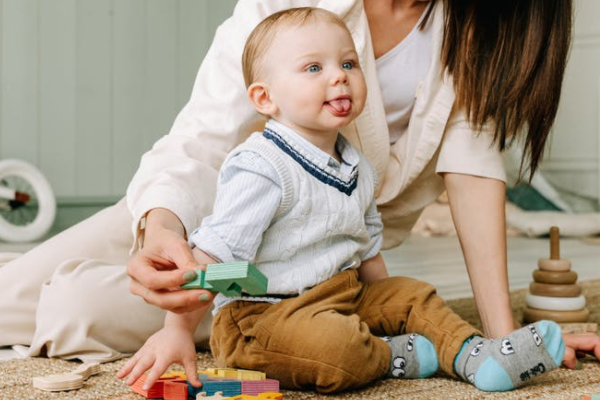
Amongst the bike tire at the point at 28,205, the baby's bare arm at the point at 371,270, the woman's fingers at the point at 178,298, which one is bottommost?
the bike tire at the point at 28,205

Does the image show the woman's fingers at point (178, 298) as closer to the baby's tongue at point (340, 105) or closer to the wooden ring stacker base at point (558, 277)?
the baby's tongue at point (340, 105)

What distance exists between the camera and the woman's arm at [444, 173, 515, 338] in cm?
108

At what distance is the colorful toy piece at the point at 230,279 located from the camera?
2.29ft

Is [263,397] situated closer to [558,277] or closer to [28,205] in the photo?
[558,277]

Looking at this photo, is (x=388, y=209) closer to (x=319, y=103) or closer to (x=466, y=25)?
(x=466, y=25)

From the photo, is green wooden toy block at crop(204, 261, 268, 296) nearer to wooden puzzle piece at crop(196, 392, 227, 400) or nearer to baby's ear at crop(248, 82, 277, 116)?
wooden puzzle piece at crop(196, 392, 227, 400)

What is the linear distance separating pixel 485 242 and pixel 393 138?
26 centimetres

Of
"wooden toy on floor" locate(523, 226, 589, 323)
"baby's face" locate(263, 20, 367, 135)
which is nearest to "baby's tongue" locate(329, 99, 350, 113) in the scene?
"baby's face" locate(263, 20, 367, 135)

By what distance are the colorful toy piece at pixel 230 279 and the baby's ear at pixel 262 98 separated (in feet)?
0.91

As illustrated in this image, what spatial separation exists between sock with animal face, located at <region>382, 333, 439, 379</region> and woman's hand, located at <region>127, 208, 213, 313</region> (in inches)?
10.8

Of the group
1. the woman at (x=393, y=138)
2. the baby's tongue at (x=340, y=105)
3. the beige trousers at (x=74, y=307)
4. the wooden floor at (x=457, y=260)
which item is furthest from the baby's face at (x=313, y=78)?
the wooden floor at (x=457, y=260)

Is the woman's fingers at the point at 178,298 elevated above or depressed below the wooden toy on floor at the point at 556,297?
above

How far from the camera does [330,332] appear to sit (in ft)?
2.76

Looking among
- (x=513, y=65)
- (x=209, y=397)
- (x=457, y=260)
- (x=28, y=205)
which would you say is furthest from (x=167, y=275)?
(x=28, y=205)
